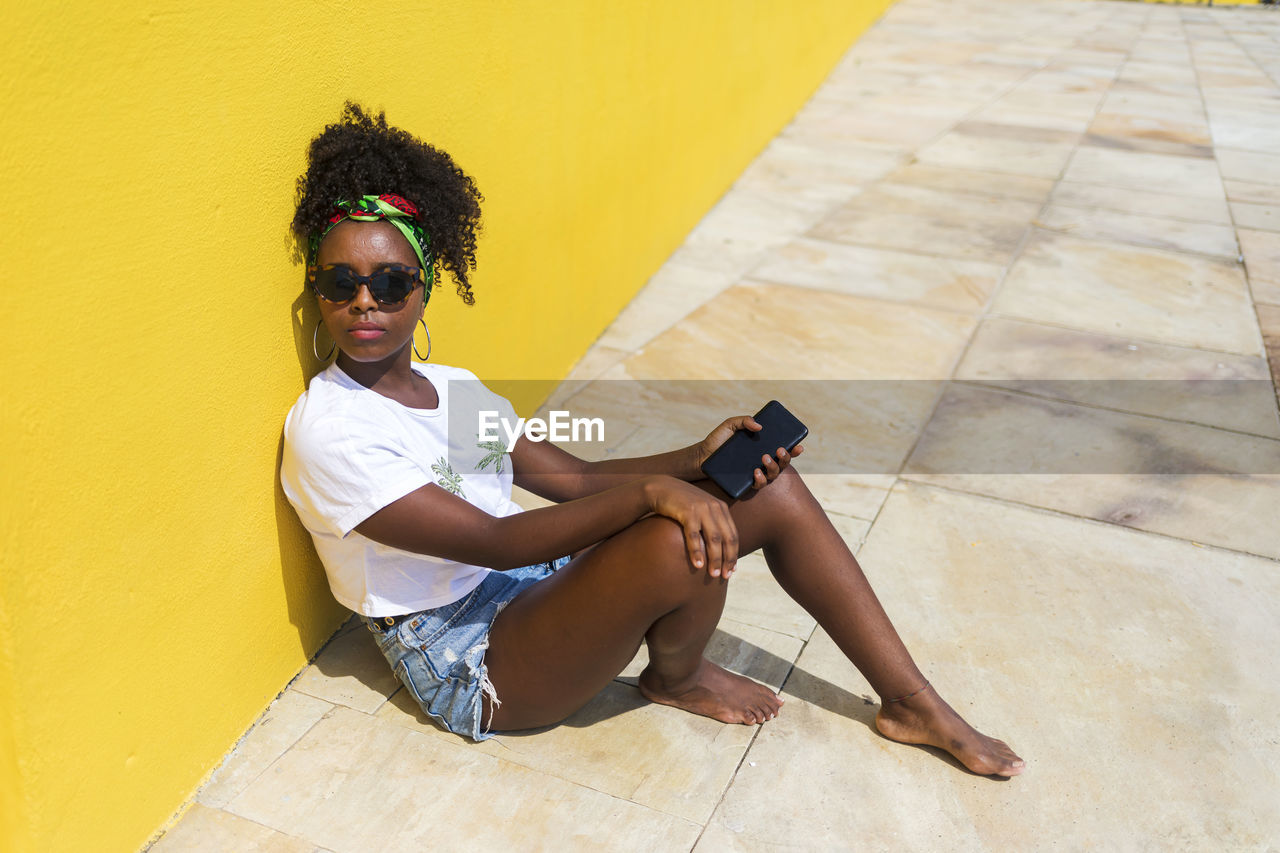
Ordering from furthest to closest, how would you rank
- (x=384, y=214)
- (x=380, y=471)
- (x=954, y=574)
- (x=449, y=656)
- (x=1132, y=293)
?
(x=1132, y=293) → (x=954, y=574) → (x=449, y=656) → (x=384, y=214) → (x=380, y=471)

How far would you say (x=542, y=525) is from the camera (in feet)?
7.33

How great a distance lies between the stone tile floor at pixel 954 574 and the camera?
2.39 m

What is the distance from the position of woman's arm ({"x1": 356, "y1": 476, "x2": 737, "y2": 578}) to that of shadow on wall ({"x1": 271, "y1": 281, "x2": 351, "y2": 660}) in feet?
1.32

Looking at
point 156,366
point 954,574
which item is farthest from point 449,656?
point 954,574

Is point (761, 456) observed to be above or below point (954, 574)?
above

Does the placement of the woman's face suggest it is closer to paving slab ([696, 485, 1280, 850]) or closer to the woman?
the woman

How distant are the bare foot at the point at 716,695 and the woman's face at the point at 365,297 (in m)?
1.03

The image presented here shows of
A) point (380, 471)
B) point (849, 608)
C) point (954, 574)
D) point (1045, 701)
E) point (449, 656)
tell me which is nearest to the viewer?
point (380, 471)

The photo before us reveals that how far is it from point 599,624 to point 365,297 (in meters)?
0.82

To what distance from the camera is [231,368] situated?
2.28 m

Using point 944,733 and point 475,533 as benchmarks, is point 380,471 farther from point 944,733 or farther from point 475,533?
point 944,733

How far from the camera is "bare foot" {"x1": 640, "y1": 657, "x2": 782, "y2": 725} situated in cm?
264

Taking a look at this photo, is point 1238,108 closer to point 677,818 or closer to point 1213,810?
point 1213,810

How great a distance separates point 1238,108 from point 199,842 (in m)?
9.34
